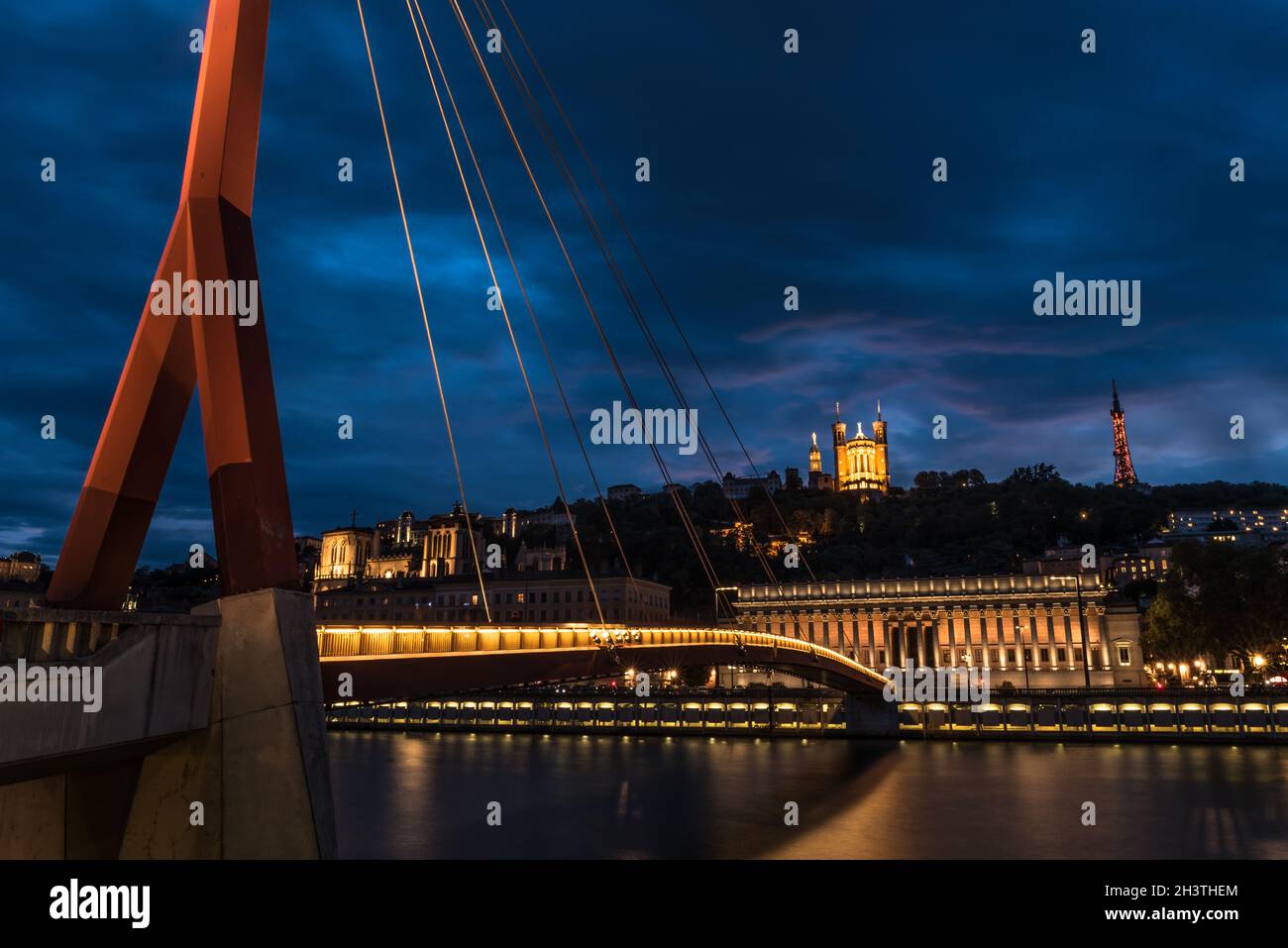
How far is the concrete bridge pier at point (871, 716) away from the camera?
57438 millimetres

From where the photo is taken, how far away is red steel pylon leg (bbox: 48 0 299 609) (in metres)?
13.1

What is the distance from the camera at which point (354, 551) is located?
185750 millimetres

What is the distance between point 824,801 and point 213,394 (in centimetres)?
3104

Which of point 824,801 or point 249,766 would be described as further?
point 824,801

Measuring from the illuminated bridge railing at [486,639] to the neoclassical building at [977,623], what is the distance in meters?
73.9

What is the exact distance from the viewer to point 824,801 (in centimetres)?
3681

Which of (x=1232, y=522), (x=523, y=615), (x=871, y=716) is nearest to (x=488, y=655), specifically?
(x=871, y=716)

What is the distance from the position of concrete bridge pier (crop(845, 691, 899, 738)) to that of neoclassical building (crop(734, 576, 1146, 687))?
41.6 metres

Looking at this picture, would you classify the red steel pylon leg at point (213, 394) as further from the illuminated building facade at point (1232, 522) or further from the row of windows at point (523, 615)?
the illuminated building facade at point (1232, 522)

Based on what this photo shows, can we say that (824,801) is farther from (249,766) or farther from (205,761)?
(205,761)

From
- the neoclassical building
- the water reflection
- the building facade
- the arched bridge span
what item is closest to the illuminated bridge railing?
the arched bridge span

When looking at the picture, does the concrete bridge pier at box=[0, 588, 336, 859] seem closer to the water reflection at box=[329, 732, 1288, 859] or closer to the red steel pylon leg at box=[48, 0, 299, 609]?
the red steel pylon leg at box=[48, 0, 299, 609]
